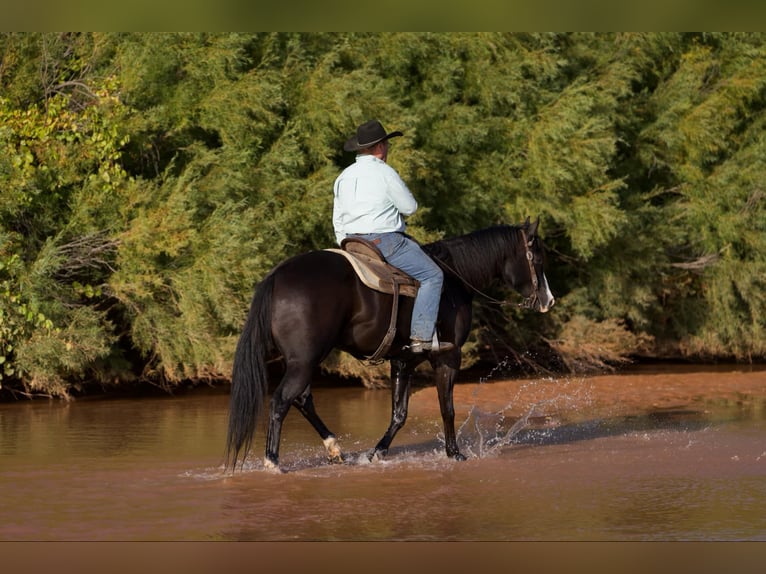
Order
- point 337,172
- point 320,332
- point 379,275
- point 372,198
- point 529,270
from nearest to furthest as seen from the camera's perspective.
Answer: point 320,332 < point 379,275 < point 372,198 < point 529,270 < point 337,172

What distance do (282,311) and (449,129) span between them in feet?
32.3

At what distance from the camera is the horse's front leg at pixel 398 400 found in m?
9.50

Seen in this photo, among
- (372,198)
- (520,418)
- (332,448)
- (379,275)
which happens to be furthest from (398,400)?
(520,418)

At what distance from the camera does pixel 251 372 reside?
855cm

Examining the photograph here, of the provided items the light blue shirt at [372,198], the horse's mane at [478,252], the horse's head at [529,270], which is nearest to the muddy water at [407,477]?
the horse's head at [529,270]

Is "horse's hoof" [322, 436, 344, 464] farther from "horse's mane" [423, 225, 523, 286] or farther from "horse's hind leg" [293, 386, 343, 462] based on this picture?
"horse's mane" [423, 225, 523, 286]

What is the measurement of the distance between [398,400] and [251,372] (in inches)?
62.4

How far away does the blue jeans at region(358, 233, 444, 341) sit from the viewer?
358 inches

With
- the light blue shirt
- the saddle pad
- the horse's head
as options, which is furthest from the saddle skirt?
the horse's head

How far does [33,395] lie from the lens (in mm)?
14883

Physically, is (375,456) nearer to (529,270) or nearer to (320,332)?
(320,332)

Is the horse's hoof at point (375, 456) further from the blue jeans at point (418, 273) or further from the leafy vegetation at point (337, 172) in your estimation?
the leafy vegetation at point (337, 172)

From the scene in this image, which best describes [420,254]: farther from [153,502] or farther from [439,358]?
[153,502]

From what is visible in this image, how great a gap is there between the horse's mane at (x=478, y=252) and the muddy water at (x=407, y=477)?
1463 mm
